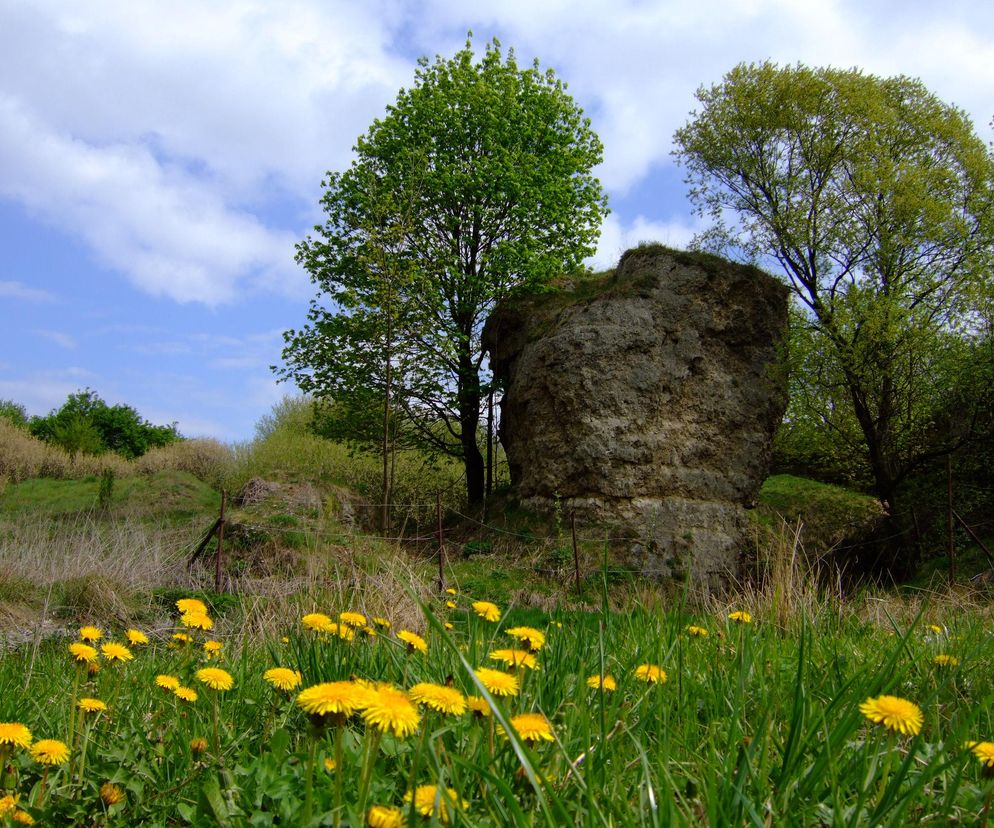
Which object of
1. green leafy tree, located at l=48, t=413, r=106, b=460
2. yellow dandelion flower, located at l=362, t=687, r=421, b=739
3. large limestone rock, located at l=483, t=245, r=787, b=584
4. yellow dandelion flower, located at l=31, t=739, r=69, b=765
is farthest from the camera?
green leafy tree, located at l=48, t=413, r=106, b=460

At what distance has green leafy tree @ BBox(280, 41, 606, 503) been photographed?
1559 cm

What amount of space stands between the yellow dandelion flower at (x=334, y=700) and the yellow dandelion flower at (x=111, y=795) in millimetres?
747

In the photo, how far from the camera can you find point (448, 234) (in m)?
16.7

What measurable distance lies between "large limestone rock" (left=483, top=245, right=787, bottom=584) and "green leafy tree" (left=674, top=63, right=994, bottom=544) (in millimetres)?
1715

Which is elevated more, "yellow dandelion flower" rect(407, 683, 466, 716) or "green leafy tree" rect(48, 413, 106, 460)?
"green leafy tree" rect(48, 413, 106, 460)

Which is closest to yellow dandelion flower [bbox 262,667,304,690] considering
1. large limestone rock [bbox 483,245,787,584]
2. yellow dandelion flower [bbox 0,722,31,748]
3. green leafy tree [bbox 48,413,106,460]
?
yellow dandelion flower [bbox 0,722,31,748]

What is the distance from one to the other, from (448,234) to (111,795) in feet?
51.9

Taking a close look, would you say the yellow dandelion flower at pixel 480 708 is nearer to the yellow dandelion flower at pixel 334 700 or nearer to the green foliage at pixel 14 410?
the yellow dandelion flower at pixel 334 700

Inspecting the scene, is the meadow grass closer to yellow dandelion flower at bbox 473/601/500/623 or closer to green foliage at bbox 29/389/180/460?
yellow dandelion flower at bbox 473/601/500/623

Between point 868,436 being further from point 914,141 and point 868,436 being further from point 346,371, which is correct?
point 346,371

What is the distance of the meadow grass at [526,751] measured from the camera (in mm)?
1329

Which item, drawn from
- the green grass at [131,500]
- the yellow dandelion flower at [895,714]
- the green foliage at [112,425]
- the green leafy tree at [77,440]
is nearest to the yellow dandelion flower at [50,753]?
the yellow dandelion flower at [895,714]

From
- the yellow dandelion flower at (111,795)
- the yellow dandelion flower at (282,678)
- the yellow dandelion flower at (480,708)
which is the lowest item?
the yellow dandelion flower at (111,795)

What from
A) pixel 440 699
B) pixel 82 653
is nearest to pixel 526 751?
pixel 440 699
